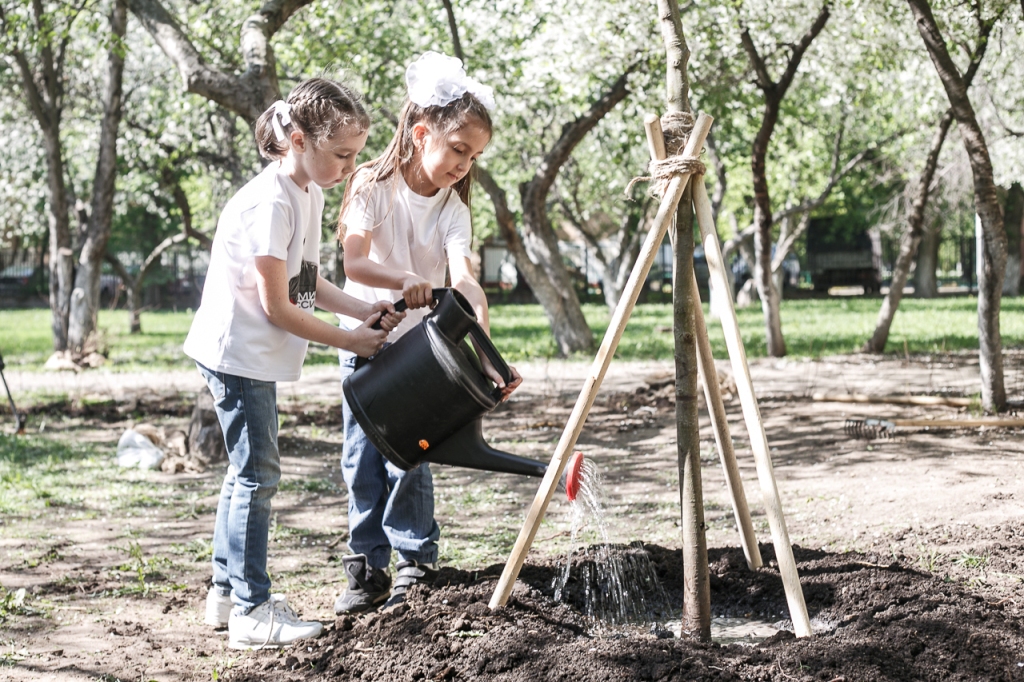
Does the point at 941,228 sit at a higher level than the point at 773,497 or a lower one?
higher

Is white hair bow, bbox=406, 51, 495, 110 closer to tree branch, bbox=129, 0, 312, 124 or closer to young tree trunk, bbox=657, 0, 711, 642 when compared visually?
young tree trunk, bbox=657, 0, 711, 642

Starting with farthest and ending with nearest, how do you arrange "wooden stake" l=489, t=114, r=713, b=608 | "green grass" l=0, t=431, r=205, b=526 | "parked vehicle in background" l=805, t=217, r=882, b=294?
"parked vehicle in background" l=805, t=217, r=882, b=294, "green grass" l=0, t=431, r=205, b=526, "wooden stake" l=489, t=114, r=713, b=608

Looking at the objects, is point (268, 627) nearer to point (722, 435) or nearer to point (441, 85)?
point (722, 435)

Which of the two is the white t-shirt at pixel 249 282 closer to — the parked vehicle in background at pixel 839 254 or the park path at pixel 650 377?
the park path at pixel 650 377

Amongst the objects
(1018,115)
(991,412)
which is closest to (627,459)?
(991,412)

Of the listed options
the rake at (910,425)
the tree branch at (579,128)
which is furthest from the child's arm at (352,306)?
the tree branch at (579,128)

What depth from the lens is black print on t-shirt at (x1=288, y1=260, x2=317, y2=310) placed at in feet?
9.58

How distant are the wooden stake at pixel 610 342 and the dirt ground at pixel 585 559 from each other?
32 cm

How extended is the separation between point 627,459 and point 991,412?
2.37 m

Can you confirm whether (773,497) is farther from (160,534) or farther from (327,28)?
(327,28)

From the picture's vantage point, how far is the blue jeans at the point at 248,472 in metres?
2.86

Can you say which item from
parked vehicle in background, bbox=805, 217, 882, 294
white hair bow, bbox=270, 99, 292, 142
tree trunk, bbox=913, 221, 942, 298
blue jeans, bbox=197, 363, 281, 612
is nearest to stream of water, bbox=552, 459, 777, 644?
blue jeans, bbox=197, 363, 281, 612

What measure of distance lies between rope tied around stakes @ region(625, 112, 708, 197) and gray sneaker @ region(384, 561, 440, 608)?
1361 millimetres

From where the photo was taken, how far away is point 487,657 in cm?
248
